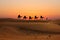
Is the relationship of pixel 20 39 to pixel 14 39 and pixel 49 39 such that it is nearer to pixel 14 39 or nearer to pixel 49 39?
pixel 14 39

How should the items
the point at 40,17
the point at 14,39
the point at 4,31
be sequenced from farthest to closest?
the point at 40,17 < the point at 4,31 < the point at 14,39

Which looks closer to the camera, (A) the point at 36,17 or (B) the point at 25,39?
(B) the point at 25,39

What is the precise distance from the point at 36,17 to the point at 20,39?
31174 mm

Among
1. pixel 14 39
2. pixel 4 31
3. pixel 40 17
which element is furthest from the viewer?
pixel 40 17

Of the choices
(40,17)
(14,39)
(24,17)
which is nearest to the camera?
(14,39)

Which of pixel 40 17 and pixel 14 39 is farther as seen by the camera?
pixel 40 17

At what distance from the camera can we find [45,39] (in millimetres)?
19703

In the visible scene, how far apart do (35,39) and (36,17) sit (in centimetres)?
3096

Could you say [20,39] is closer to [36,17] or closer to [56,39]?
[56,39]

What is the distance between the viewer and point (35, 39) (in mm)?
19516

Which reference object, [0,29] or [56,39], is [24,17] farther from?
[56,39]

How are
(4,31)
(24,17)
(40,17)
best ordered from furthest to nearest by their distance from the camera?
(40,17), (24,17), (4,31)

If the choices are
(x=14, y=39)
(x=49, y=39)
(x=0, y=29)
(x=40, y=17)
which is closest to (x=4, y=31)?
(x=0, y=29)

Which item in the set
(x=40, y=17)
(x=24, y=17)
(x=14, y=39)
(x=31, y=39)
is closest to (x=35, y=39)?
(x=31, y=39)
